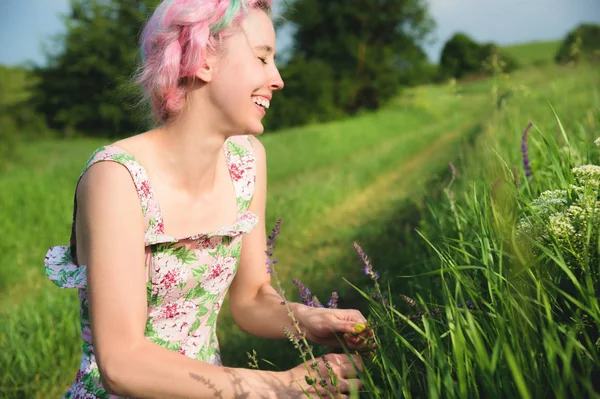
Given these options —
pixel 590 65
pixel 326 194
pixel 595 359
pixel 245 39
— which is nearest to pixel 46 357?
pixel 245 39

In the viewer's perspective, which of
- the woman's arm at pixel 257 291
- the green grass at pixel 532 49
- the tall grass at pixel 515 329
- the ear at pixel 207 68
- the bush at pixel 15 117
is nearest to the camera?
the tall grass at pixel 515 329

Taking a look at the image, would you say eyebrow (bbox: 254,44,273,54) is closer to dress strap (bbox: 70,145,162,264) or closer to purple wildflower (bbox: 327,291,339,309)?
dress strap (bbox: 70,145,162,264)

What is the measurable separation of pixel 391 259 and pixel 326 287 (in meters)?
0.53

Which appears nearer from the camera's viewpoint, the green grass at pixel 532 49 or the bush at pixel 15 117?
the bush at pixel 15 117

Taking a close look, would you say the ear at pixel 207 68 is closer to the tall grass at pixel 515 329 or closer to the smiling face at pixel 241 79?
the smiling face at pixel 241 79

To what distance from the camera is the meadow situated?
4.38ft

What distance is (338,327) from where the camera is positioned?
1.72 metres

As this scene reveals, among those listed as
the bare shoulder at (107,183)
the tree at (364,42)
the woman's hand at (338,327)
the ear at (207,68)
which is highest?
the tree at (364,42)

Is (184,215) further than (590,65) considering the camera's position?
No

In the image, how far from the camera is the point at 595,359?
1306 millimetres

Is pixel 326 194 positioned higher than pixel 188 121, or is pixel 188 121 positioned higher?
pixel 188 121

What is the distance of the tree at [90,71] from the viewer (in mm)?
24828

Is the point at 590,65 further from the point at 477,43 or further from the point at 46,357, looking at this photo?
the point at 477,43

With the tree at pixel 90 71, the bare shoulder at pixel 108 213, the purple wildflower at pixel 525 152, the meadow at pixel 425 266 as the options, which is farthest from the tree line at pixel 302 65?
the bare shoulder at pixel 108 213
